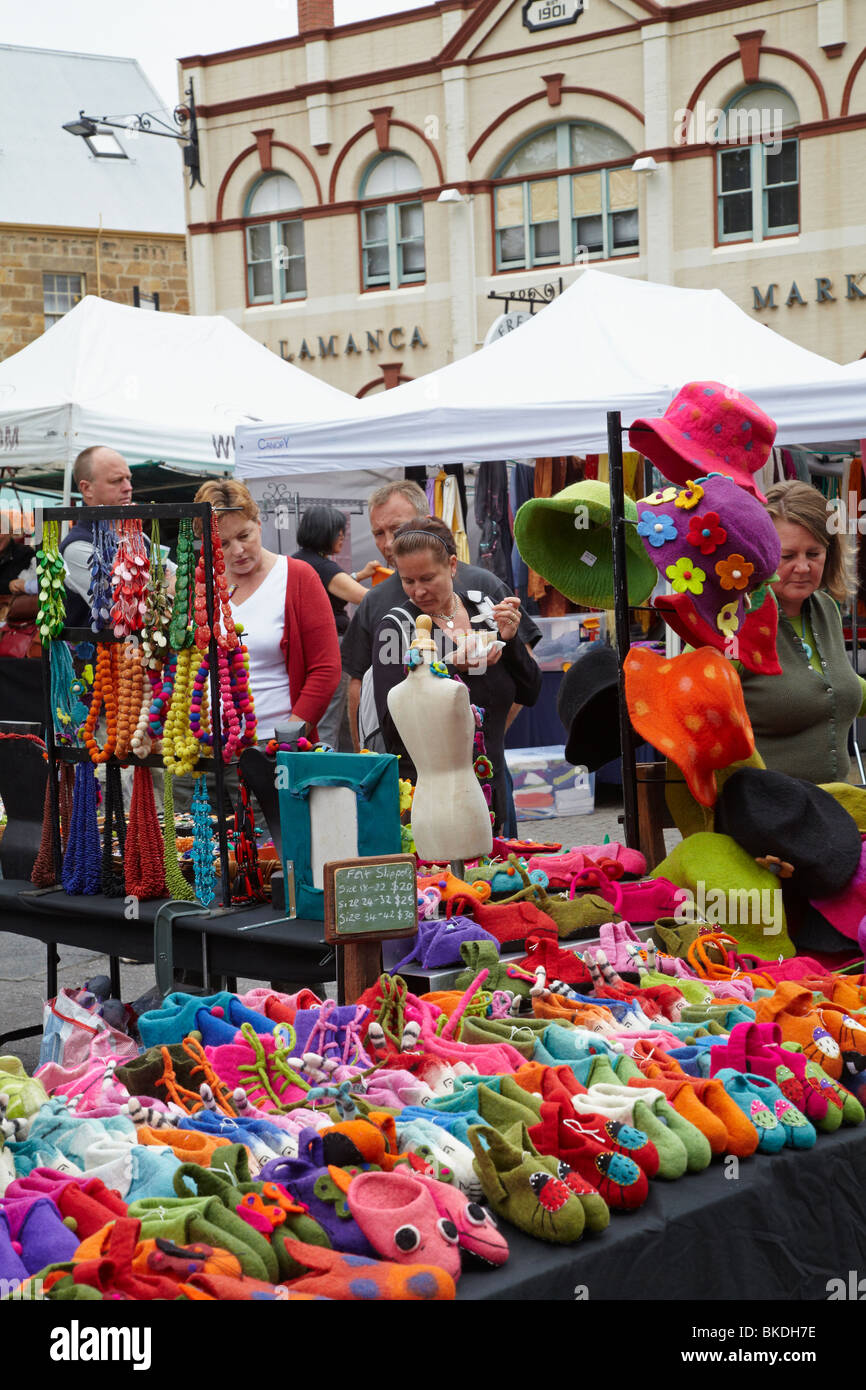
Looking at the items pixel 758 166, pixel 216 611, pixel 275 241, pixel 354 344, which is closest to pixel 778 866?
pixel 216 611

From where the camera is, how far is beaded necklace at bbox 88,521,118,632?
11.1ft

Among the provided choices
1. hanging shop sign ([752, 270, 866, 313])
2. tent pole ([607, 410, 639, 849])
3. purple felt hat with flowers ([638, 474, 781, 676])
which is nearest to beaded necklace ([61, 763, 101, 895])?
tent pole ([607, 410, 639, 849])

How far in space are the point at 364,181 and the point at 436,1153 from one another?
62.4 feet

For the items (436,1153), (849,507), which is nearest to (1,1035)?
(436,1153)

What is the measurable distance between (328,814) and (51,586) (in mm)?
974

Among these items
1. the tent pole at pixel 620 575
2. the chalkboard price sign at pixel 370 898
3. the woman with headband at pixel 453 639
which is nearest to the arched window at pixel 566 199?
the woman with headband at pixel 453 639

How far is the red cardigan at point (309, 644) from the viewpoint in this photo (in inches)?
160

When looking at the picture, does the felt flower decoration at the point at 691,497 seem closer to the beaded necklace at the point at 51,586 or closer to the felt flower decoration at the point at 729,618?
the felt flower decoration at the point at 729,618

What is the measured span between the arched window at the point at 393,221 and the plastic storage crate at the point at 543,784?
12619mm

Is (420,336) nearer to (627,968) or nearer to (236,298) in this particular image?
(236,298)

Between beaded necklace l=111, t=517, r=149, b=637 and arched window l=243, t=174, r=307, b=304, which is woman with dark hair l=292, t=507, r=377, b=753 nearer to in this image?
beaded necklace l=111, t=517, r=149, b=637

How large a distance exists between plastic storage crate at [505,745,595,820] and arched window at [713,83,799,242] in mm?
10481

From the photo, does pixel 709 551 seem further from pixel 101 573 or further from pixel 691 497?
pixel 101 573

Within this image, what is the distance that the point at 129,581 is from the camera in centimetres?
333
